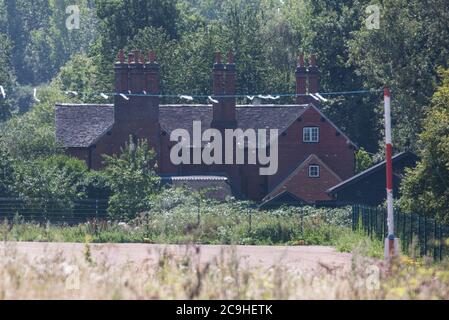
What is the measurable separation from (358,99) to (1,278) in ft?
226

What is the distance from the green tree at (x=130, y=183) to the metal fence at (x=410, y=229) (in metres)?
11.3

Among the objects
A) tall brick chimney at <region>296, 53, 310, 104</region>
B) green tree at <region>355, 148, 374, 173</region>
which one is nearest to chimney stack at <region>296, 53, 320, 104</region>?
tall brick chimney at <region>296, 53, 310, 104</region>

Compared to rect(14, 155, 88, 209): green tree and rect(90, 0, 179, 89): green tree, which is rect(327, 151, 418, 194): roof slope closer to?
rect(14, 155, 88, 209): green tree

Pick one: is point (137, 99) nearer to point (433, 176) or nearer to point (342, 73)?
point (342, 73)

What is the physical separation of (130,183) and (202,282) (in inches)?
1603

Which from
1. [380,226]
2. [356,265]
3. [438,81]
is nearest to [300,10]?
[438,81]

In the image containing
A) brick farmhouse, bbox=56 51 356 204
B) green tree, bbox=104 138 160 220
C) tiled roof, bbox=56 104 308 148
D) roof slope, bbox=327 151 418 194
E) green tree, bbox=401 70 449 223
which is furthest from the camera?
tiled roof, bbox=56 104 308 148

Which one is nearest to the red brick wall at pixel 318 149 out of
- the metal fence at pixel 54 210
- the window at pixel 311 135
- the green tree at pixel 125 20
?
the window at pixel 311 135

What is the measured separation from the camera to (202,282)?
1499cm

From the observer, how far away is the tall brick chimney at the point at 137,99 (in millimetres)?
65812

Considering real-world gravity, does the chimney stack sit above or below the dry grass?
above

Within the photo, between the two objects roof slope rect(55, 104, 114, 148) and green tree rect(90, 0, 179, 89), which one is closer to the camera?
roof slope rect(55, 104, 114, 148)

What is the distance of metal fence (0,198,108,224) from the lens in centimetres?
5322

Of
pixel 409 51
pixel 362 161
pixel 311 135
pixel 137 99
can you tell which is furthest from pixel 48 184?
pixel 362 161
